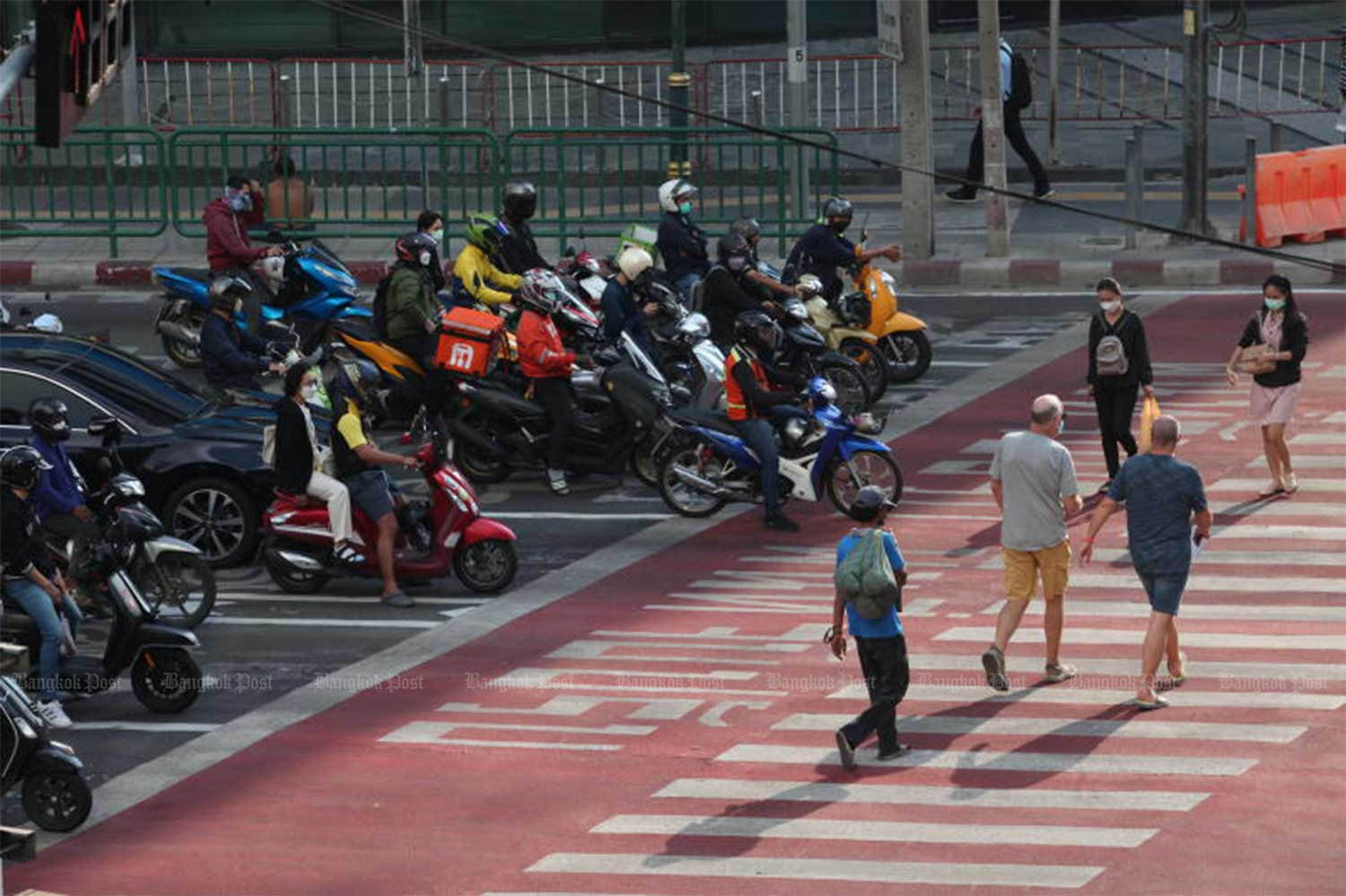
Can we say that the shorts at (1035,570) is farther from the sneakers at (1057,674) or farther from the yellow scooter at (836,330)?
the yellow scooter at (836,330)

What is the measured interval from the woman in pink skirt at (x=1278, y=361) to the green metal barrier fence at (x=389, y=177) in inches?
381

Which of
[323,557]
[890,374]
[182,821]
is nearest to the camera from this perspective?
[182,821]

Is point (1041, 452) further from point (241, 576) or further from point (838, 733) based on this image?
point (241, 576)

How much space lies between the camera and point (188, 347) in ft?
77.8

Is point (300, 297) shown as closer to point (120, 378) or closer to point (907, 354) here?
point (120, 378)

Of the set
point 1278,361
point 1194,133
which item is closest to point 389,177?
point 1194,133

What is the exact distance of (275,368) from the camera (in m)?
21.0

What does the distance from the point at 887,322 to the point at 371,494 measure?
7.25 m

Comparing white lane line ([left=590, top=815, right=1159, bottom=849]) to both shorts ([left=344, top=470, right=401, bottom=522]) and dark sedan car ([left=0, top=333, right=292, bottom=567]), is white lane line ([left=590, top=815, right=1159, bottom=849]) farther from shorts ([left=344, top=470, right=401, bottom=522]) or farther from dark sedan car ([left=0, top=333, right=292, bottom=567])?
dark sedan car ([left=0, top=333, right=292, bottom=567])

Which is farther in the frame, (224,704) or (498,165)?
(498,165)

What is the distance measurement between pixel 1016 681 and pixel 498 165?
49.8 feet

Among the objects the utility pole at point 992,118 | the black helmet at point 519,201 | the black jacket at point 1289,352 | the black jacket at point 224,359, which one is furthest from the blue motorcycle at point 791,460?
the utility pole at point 992,118

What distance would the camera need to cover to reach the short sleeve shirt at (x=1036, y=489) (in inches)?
573

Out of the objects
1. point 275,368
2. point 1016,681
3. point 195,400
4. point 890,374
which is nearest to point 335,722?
point 1016,681
